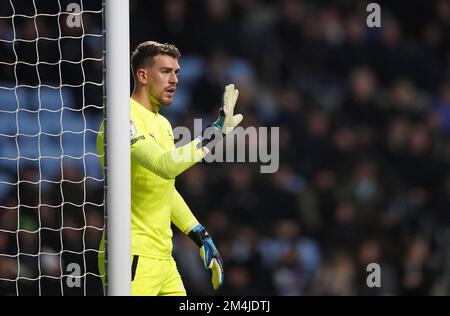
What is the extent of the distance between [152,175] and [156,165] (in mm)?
184

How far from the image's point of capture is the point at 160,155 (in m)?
4.87

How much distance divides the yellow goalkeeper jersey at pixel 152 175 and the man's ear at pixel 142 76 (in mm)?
103

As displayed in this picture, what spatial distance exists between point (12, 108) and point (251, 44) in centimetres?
232

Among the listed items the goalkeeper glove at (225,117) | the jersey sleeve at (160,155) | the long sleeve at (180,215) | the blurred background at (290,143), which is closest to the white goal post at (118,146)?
the jersey sleeve at (160,155)

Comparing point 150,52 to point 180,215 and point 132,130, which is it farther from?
point 180,215

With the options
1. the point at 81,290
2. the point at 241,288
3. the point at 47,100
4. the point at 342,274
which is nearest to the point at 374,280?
the point at 342,274

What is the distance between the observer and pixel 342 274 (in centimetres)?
826

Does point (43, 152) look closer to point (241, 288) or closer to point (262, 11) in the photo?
point (241, 288)

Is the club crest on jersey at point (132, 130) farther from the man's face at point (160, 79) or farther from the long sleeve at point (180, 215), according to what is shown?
the long sleeve at point (180, 215)

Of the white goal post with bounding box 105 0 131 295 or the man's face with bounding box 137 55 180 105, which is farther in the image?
the man's face with bounding box 137 55 180 105

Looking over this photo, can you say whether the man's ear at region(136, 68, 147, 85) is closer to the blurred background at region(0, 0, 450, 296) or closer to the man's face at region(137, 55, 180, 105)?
the man's face at region(137, 55, 180, 105)

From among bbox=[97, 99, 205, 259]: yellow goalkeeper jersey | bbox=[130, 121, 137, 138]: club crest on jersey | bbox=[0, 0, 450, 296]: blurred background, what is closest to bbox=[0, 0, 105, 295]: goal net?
bbox=[0, 0, 450, 296]: blurred background

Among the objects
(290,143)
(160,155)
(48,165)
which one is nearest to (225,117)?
(160,155)

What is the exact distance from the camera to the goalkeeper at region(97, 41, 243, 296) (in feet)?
15.9
